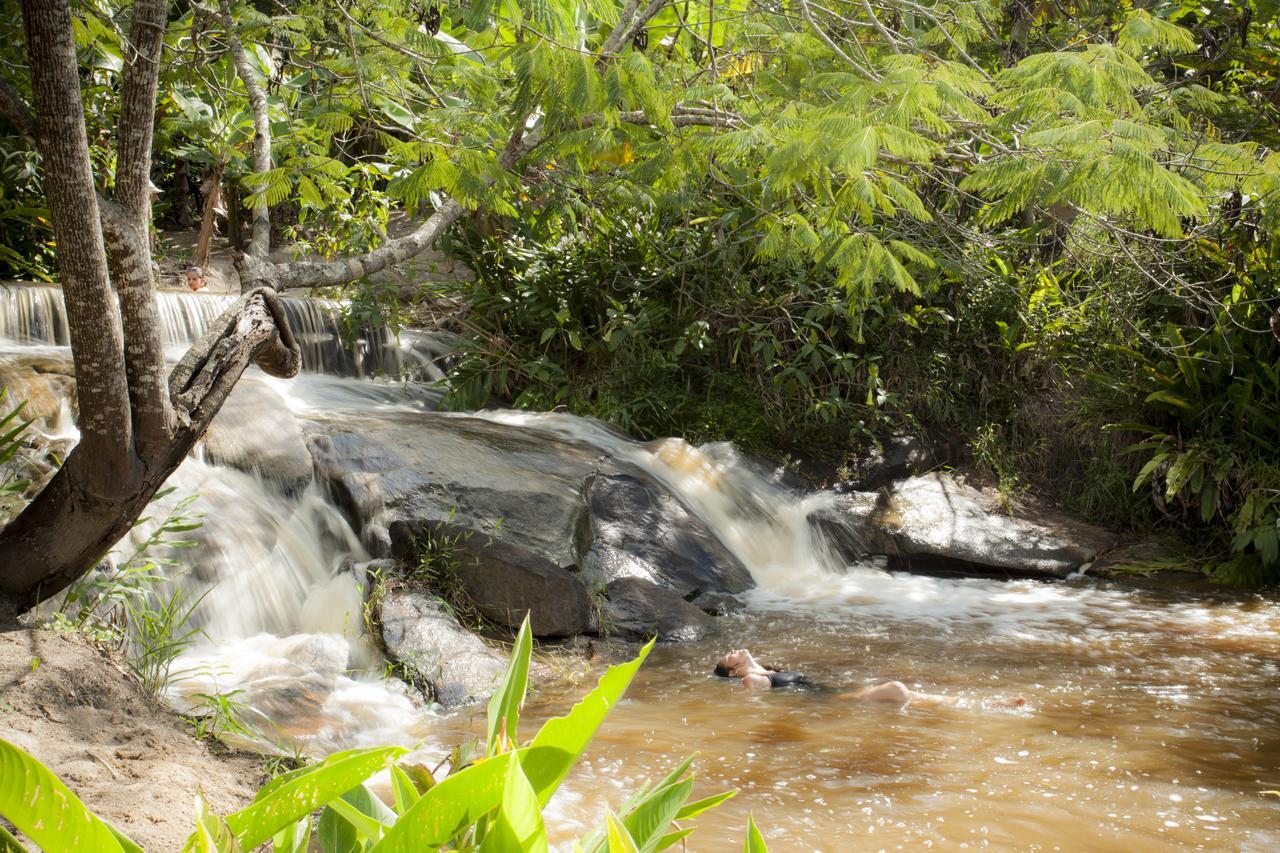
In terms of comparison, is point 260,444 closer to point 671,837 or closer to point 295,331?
point 295,331

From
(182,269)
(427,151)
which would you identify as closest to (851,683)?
(427,151)

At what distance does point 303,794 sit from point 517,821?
0.37 meters

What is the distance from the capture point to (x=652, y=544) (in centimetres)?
730

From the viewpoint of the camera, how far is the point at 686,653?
609cm

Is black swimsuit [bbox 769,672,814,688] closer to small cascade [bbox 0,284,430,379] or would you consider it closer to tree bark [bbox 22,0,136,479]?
tree bark [bbox 22,0,136,479]

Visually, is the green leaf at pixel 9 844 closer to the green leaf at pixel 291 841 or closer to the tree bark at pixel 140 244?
the green leaf at pixel 291 841

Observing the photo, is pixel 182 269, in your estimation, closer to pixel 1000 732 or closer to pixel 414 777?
pixel 1000 732

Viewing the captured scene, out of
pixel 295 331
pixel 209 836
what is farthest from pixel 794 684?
pixel 295 331

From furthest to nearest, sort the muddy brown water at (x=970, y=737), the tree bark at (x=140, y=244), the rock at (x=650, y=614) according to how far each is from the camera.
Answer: the rock at (x=650, y=614), the muddy brown water at (x=970, y=737), the tree bark at (x=140, y=244)

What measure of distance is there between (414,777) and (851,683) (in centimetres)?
408

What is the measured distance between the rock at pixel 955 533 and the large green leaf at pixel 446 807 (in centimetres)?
726

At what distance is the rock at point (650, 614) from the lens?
20.9ft

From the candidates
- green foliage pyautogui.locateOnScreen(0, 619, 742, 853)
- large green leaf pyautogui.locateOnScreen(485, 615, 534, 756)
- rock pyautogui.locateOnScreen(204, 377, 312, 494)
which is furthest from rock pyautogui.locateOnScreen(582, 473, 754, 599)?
green foliage pyautogui.locateOnScreen(0, 619, 742, 853)

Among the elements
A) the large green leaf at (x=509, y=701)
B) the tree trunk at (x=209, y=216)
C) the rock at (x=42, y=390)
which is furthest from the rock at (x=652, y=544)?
the tree trunk at (x=209, y=216)
